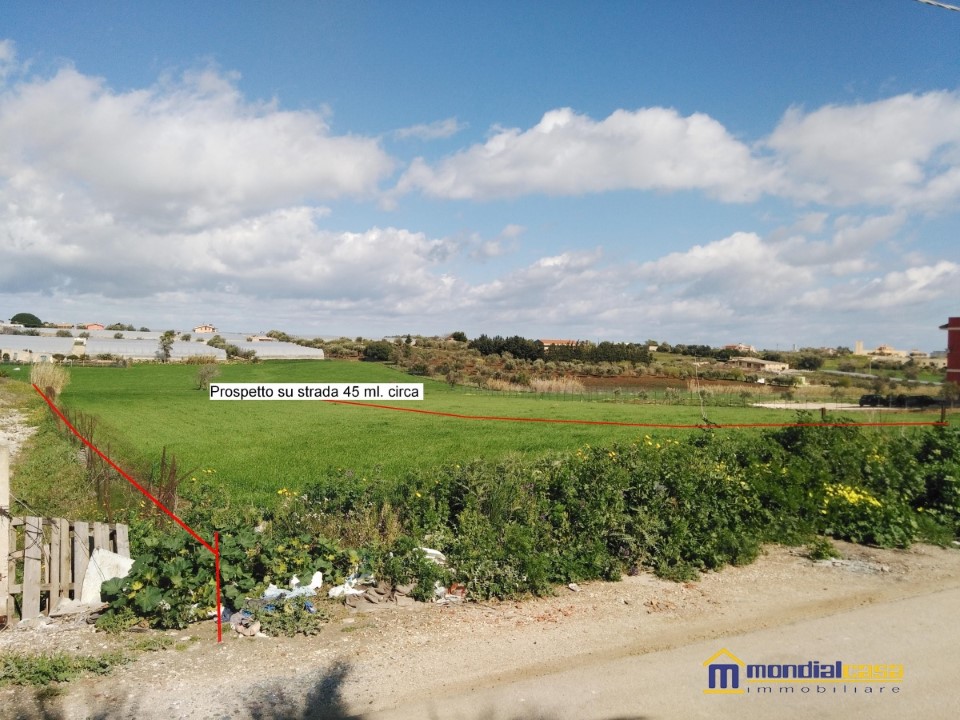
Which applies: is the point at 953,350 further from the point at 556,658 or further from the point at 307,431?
the point at 556,658

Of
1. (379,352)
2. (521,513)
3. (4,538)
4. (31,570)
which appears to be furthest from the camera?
(379,352)

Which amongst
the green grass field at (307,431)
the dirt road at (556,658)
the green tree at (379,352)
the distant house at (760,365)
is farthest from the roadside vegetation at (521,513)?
the green tree at (379,352)

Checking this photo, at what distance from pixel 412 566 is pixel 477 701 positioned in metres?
2.32

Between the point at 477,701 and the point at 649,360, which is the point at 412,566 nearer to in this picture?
the point at 477,701

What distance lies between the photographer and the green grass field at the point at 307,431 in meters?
16.8

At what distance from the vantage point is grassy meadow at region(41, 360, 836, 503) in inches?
663

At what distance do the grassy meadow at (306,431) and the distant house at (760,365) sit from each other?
23.0 metres

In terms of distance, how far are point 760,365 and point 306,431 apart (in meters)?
48.2

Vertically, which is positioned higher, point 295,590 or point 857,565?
point 295,590

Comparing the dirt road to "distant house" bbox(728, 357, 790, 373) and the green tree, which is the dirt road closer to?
"distant house" bbox(728, 357, 790, 373)

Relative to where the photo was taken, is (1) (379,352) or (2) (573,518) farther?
→ (1) (379,352)

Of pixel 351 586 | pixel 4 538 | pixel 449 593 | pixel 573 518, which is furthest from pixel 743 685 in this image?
pixel 4 538

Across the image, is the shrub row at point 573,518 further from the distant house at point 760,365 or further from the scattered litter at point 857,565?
the distant house at point 760,365

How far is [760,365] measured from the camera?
2448 inches
